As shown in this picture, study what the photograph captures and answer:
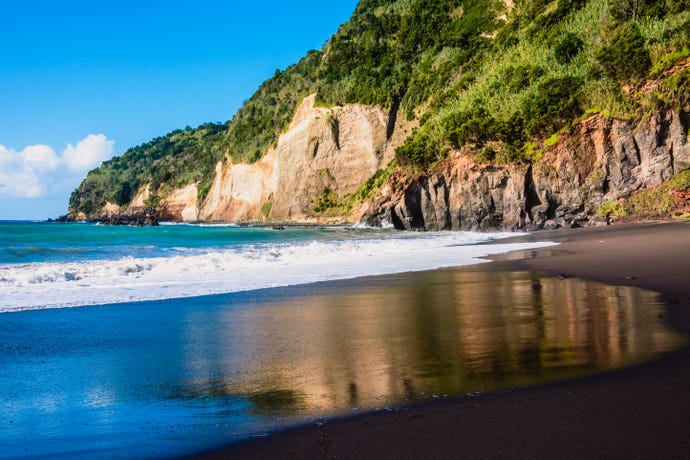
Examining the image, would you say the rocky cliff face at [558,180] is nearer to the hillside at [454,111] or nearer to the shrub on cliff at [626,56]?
the hillside at [454,111]

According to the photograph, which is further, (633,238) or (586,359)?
(633,238)

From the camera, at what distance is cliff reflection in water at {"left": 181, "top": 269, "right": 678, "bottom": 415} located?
5.08 m

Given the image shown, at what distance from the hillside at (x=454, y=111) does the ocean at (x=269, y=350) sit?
24680mm

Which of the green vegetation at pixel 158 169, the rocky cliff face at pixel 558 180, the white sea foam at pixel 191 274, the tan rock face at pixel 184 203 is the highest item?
the green vegetation at pixel 158 169

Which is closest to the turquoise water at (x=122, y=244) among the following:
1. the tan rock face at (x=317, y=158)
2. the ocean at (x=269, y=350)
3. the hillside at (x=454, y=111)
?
the hillside at (x=454, y=111)

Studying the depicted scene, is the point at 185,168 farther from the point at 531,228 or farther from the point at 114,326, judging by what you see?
the point at 114,326

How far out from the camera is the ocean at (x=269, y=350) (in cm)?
447

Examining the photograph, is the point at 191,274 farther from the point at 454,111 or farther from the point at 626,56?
the point at 454,111

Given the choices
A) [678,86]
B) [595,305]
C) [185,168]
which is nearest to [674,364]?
[595,305]

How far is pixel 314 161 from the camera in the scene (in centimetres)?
7119

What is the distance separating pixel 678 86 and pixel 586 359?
3077cm

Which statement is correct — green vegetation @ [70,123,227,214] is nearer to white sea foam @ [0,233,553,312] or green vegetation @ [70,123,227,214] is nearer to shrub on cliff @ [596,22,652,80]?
shrub on cliff @ [596,22,652,80]

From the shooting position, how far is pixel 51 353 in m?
7.05

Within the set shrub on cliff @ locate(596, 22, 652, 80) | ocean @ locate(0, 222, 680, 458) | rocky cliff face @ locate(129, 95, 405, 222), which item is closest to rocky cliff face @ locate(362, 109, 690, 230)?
shrub on cliff @ locate(596, 22, 652, 80)
